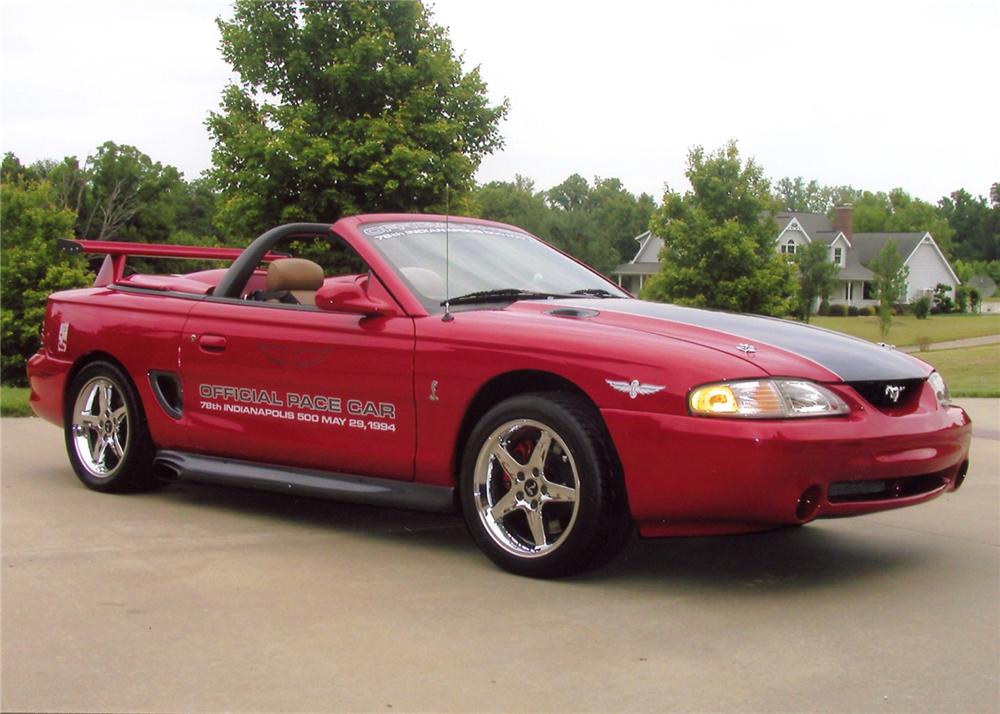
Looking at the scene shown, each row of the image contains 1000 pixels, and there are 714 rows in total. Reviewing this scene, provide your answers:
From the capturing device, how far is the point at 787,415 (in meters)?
4.36

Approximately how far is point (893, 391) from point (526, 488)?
1.47 m

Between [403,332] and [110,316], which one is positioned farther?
[110,316]

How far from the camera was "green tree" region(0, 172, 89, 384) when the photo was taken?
2845cm

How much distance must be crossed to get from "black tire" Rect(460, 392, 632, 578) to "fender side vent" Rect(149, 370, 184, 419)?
6.30ft

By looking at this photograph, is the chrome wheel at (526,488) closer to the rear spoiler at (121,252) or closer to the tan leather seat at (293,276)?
the tan leather seat at (293,276)

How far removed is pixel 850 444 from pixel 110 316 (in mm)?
4046

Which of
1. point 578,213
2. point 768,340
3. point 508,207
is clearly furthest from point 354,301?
point 578,213

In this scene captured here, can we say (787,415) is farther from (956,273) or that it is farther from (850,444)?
(956,273)

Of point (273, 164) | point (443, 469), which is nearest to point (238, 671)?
point (443, 469)

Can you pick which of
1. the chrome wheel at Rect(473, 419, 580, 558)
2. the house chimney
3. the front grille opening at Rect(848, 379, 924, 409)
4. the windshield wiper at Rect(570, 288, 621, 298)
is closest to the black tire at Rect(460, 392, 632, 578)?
the chrome wheel at Rect(473, 419, 580, 558)

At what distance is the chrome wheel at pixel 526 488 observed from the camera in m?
4.69

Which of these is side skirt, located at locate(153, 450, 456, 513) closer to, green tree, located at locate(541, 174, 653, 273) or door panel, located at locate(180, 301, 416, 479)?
door panel, located at locate(180, 301, 416, 479)

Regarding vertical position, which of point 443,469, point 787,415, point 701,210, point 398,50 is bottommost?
point 443,469

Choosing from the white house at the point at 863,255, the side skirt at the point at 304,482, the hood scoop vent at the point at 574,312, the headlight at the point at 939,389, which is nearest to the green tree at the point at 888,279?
the white house at the point at 863,255
